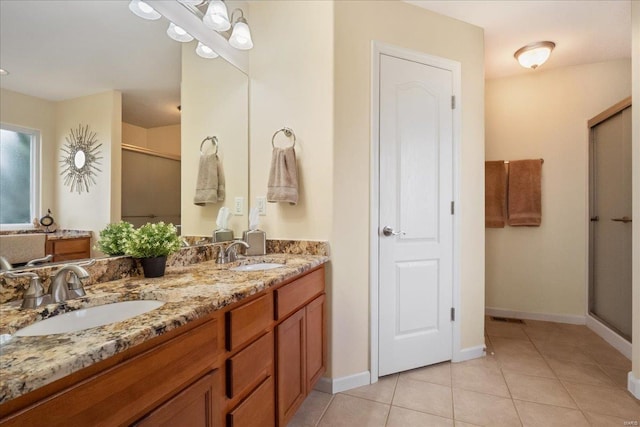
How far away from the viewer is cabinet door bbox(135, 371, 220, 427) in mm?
709

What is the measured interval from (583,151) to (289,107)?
2.85 m

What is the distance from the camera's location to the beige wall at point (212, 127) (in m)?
1.64

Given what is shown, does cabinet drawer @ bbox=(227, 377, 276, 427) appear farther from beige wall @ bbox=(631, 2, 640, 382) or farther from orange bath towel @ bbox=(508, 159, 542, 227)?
orange bath towel @ bbox=(508, 159, 542, 227)

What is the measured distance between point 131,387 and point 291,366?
88cm

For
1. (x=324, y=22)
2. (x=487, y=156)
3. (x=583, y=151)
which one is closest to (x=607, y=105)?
(x=583, y=151)

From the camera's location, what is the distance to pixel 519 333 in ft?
8.94

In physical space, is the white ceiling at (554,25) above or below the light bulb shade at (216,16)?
above

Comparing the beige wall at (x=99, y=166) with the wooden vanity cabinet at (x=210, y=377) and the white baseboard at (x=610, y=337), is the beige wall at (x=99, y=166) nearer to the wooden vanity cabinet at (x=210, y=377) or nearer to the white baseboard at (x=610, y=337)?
the wooden vanity cabinet at (x=210, y=377)

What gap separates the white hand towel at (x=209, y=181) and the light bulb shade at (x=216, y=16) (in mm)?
690

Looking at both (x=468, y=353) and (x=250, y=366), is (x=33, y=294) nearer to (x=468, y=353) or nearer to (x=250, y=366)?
(x=250, y=366)

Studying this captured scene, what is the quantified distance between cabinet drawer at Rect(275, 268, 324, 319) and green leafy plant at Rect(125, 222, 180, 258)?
500mm

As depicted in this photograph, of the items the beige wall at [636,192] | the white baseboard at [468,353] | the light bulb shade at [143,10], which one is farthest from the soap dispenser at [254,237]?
the beige wall at [636,192]

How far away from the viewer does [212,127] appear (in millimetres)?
1819

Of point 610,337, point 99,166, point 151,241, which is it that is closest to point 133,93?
point 99,166
